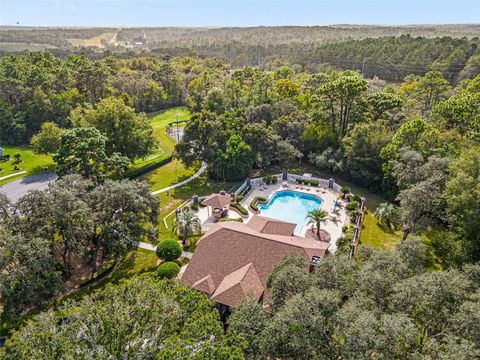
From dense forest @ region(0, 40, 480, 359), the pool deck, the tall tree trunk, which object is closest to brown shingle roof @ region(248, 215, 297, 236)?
the pool deck

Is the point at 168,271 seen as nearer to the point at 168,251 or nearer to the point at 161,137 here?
the point at 168,251

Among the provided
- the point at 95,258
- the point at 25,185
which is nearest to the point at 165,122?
the point at 25,185

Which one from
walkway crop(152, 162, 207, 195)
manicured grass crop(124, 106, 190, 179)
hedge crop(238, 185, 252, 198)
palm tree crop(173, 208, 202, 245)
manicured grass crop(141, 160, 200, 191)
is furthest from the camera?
manicured grass crop(124, 106, 190, 179)

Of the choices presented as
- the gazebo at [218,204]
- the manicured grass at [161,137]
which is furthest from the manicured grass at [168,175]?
the gazebo at [218,204]

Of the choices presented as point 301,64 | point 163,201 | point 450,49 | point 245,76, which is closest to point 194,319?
point 163,201

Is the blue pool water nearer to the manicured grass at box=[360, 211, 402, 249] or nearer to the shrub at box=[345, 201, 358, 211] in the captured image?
the shrub at box=[345, 201, 358, 211]
